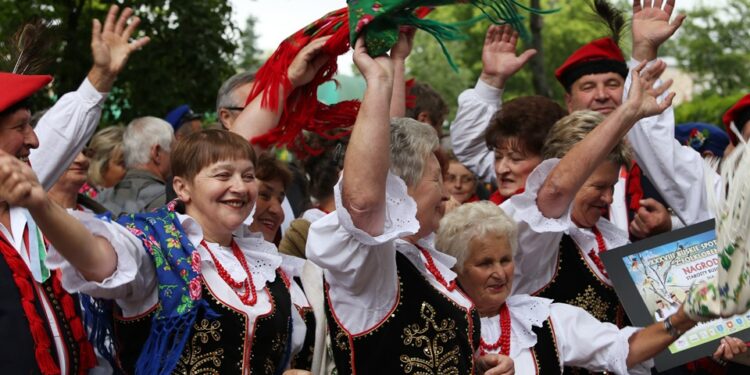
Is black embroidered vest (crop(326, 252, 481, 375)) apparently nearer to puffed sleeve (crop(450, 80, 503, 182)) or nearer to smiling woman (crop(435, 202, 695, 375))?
smiling woman (crop(435, 202, 695, 375))

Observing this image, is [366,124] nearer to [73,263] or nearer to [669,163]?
[73,263]

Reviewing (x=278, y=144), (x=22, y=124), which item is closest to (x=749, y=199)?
(x=278, y=144)

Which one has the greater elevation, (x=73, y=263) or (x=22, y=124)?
(x=22, y=124)

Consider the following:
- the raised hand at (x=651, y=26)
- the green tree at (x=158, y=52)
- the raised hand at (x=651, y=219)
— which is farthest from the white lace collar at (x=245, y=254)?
the green tree at (x=158, y=52)

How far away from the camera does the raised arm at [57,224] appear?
2703mm

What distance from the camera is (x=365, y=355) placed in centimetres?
357

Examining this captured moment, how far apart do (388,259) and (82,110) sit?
1.37 meters

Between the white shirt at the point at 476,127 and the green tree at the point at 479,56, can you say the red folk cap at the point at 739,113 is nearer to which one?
the white shirt at the point at 476,127

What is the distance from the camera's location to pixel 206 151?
3.78m

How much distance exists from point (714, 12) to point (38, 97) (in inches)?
1150

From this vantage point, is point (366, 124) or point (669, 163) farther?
point (669, 163)

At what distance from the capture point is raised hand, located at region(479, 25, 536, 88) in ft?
17.9

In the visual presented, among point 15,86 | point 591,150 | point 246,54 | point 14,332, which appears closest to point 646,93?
point 591,150

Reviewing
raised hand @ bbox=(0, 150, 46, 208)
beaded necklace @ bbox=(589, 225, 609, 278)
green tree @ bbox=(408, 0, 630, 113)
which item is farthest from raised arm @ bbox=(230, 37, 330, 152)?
green tree @ bbox=(408, 0, 630, 113)
